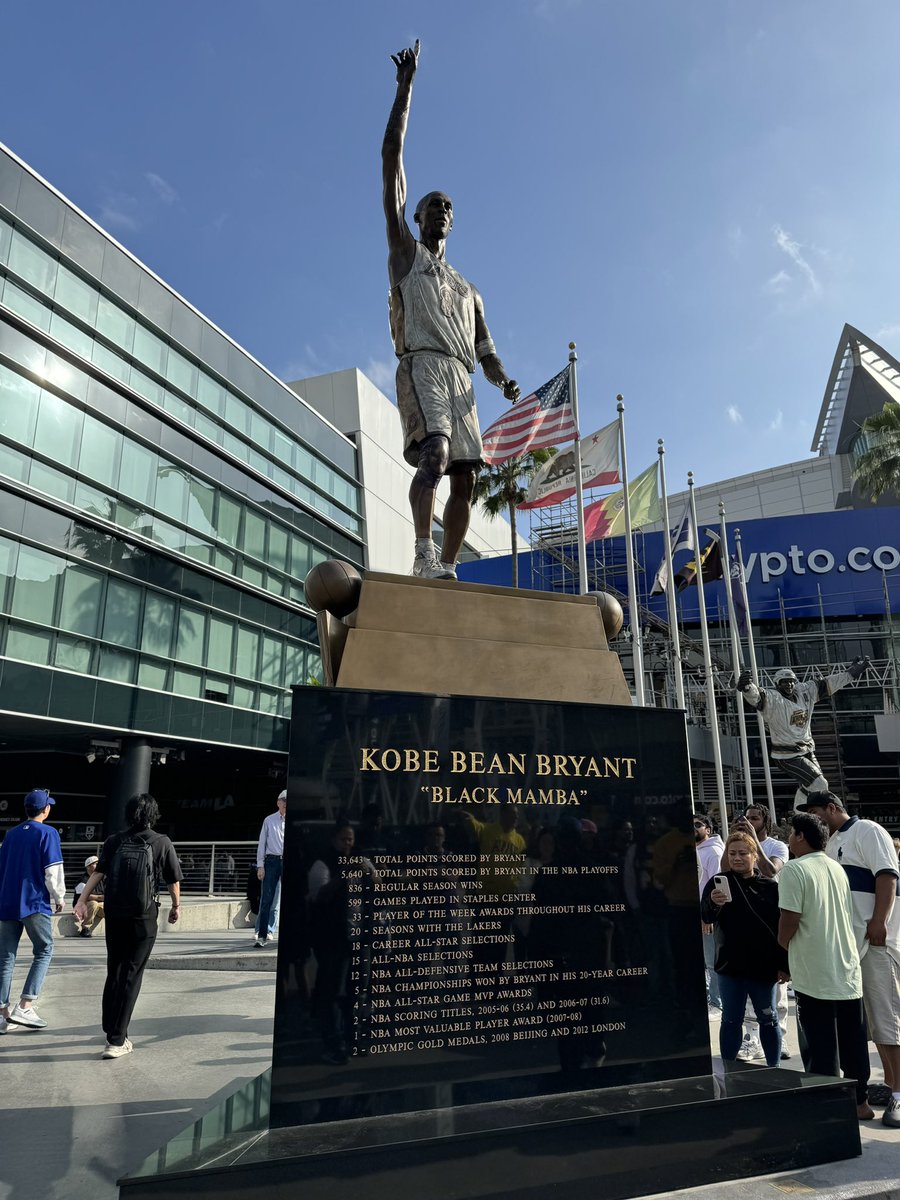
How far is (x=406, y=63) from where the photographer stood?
5043 mm

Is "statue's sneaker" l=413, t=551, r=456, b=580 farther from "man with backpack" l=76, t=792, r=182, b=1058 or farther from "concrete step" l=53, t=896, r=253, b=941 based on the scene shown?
"concrete step" l=53, t=896, r=253, b=941

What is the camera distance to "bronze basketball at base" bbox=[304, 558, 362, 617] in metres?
4.50

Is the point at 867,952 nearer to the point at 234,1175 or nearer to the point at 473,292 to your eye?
the point at 234,1175

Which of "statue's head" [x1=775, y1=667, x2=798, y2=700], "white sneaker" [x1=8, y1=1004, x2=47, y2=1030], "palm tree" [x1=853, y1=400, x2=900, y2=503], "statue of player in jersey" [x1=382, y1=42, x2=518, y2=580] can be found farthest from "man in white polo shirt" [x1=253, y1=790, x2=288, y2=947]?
"palm tree" [x1=853, y1=400, x2=900, y2=503]

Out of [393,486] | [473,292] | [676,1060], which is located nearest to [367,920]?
[676,1060]

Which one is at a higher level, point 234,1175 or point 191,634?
point 191,634

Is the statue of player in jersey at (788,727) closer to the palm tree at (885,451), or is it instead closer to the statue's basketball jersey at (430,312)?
the palm tree at (885,451)

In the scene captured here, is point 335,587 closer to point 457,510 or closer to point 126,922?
point 457,510

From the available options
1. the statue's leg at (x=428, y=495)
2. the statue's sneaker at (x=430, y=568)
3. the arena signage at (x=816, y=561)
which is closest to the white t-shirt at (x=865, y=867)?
the statue's sneaker at (x=430, y=568)

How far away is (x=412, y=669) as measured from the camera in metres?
4.16

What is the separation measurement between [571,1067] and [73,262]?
2200cm

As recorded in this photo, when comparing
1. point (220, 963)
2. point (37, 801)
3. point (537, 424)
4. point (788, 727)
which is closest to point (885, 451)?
point (788, 727)

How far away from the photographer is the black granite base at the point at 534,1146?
2758 mm

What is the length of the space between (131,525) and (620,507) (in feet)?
41.9
